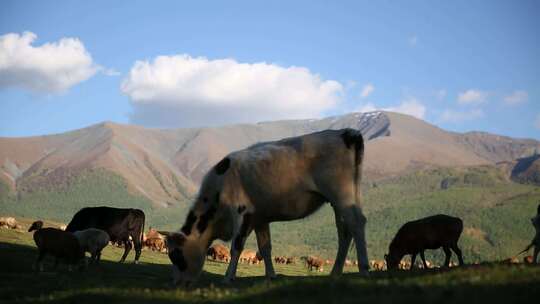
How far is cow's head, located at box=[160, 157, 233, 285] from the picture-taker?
570 inches

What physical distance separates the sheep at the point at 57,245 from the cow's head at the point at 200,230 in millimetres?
7138

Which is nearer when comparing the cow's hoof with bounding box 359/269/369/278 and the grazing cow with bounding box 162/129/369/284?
the cow's hoof with bounding box 359/269/369/278

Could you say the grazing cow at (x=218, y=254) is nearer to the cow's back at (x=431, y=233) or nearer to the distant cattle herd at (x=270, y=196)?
the cow's back at (x=431, y=233)

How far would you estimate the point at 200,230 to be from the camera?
48.8 ft

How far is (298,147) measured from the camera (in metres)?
14.9

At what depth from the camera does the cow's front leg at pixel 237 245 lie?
1415 centimetres

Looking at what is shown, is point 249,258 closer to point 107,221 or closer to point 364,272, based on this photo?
point 107,221

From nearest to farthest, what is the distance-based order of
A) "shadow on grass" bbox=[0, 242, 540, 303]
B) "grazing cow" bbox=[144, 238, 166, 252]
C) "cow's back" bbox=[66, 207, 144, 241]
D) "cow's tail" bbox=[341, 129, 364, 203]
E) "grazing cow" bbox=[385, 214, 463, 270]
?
"shadow on grass" bbox=[0, 242, 540, 303] < "cow's tail" bbox=[341, 129, 364, 203] < "grazing cow" bbox=[385, 214, 463, 270] < "cow's back" bbox=[66, 207, 144, 241] < "grazing cow" bbox=[144, 238, 166, 252]

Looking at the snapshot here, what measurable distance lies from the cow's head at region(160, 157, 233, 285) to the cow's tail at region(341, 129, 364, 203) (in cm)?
325

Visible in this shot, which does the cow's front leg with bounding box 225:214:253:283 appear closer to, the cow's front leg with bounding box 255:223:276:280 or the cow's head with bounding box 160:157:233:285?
the cow's head with bounding box 160:157:233:285

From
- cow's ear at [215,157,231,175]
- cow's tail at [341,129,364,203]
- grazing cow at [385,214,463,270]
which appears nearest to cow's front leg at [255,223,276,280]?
cow's ear at [215,157,231,175]

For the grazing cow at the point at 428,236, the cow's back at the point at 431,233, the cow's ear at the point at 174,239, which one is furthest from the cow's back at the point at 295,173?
the cow's back at the point at 431,233

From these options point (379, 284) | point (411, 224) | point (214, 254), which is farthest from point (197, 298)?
point (214, 254)

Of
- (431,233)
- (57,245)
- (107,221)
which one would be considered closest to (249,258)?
(107,221)
